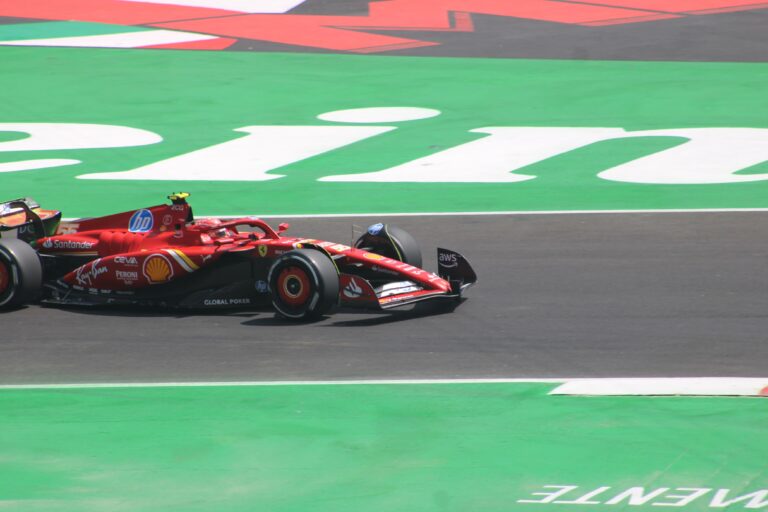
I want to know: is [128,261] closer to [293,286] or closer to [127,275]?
[127,275]

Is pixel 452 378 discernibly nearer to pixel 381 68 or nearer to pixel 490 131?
pixel 490 131

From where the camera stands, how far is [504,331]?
11562 millimetres

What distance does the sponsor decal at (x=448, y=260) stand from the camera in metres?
12.8

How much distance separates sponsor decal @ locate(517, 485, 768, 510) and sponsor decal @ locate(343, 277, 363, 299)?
4484mm

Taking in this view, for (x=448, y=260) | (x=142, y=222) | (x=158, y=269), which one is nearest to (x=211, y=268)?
(x=158, y=269)

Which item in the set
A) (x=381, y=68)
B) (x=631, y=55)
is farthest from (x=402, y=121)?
(x=631, y=55)

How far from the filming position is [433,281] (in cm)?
1238

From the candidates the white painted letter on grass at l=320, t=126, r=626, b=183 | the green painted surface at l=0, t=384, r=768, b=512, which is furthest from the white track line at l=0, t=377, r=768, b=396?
the white painted letter on grass at l=320, t=126, r=626, b=183

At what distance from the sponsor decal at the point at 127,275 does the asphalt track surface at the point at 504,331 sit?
13.2 inches

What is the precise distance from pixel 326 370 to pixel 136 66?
61.6 ft

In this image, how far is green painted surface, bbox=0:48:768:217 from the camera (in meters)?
18.0

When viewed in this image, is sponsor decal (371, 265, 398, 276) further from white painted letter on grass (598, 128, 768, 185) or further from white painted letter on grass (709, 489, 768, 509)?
white painted letter on grass (598, 128, 768, 185)

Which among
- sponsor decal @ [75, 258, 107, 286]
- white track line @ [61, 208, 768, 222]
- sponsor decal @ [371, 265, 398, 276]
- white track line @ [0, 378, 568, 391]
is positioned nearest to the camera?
white track line @ [0, 378, 568, 391]

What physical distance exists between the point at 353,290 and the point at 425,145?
9.50 m
